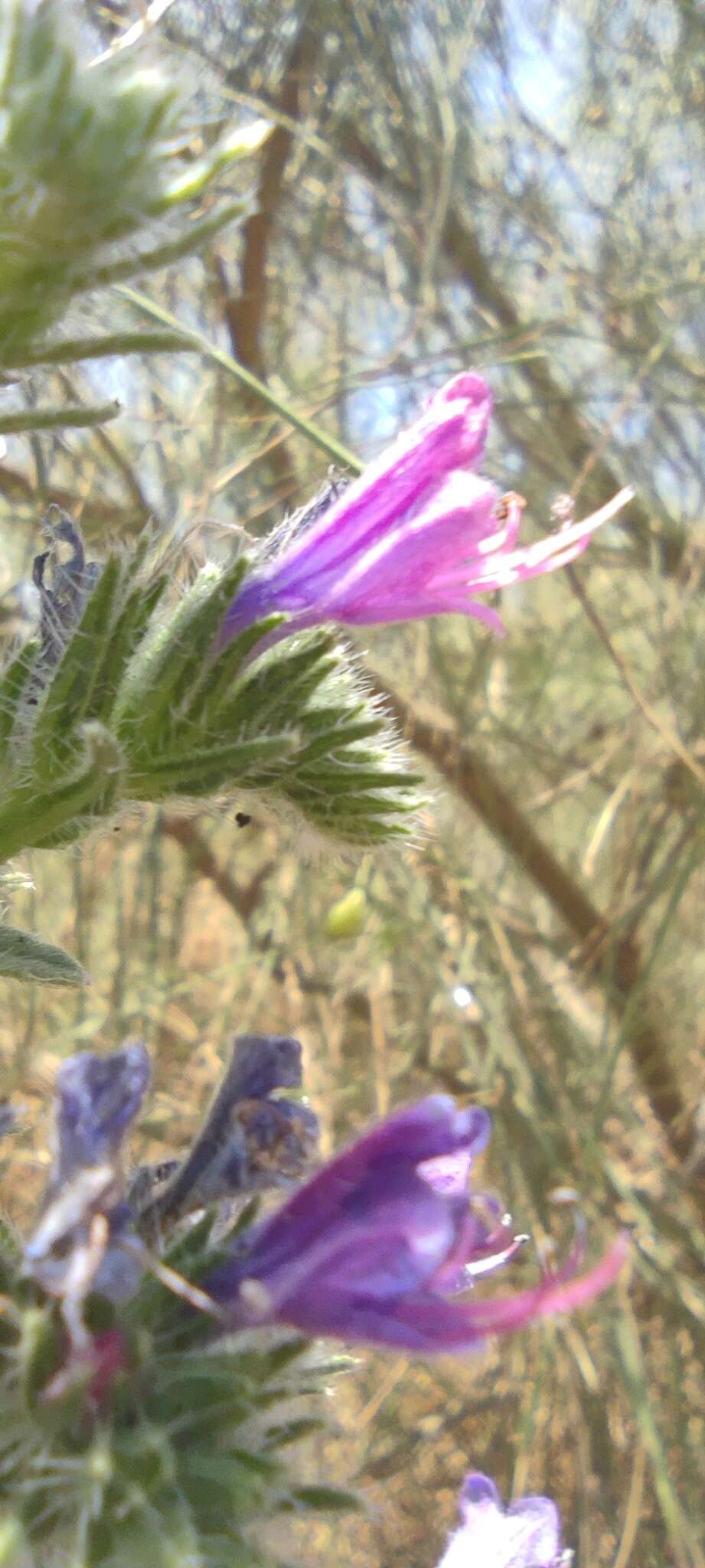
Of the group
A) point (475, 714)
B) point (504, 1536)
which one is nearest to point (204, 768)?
point (504, 1536)

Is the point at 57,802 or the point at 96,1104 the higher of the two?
the point at 57,802

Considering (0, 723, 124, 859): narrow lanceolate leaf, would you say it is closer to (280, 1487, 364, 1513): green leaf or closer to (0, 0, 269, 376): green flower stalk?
(0, 0, 269, 376): green flower stalk

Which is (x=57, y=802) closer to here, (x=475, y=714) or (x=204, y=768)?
(x=204, y=768)

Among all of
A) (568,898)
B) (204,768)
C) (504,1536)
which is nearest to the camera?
(204,768)

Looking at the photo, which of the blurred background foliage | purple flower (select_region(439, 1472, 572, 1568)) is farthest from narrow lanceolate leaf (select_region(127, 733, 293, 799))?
the blurred background foliage

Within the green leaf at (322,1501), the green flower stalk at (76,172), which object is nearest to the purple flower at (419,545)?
the green flower stalk at (76,172)

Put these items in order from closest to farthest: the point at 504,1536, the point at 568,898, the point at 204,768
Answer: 1. the point at 204,768
2. the point at 504,1536
3. the point at 568,898

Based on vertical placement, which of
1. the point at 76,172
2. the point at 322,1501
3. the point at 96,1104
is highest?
the point at 76,172
